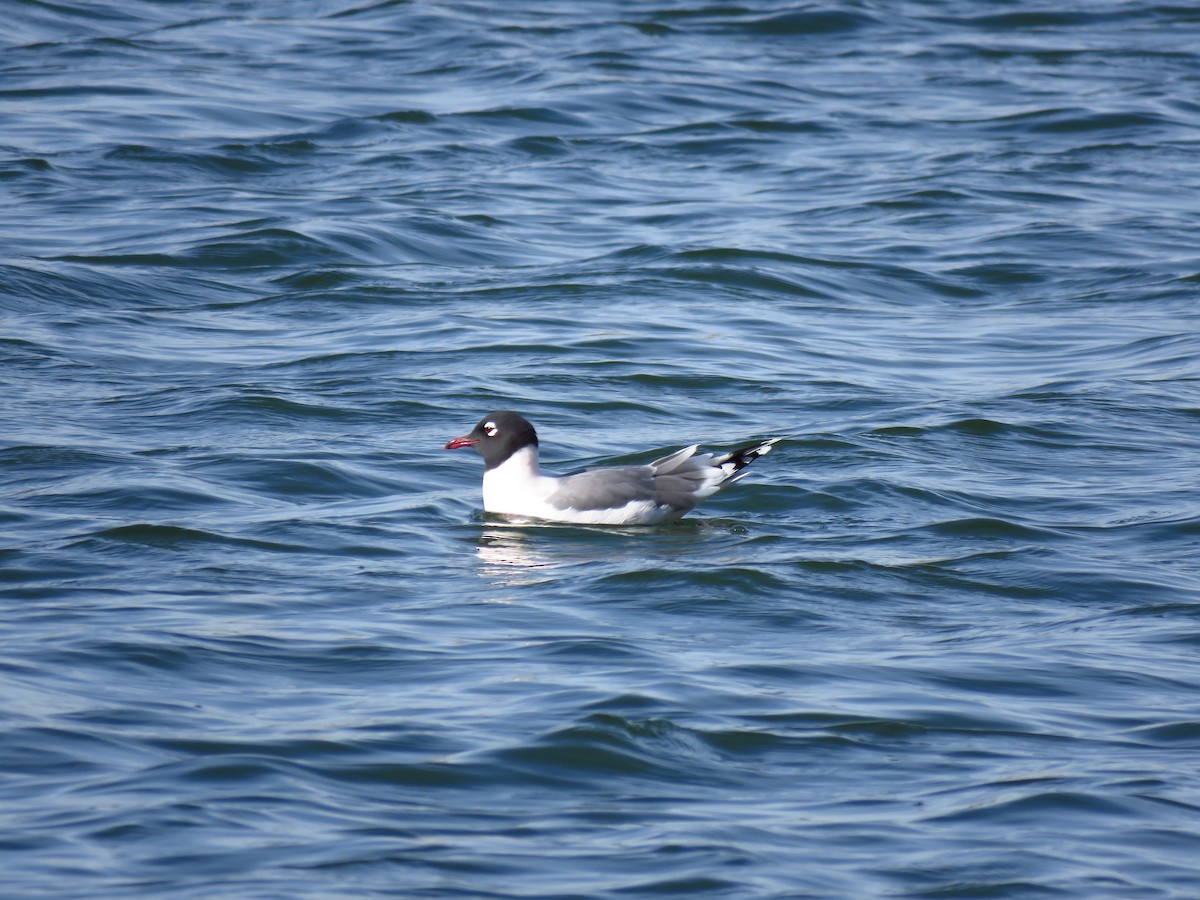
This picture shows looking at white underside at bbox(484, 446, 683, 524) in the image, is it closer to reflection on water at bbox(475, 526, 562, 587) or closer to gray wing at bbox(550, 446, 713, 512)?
gray wing at bbox(550, 446, 713, 512)

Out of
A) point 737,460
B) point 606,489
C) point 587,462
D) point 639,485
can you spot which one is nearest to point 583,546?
point 606,489

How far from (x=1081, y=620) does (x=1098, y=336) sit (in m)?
6.94

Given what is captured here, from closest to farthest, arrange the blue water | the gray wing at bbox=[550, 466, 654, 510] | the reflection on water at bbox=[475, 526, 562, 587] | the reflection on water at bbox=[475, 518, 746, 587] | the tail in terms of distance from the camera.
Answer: the blue water < the reflection on water at bbox=[475, 526, 562, 587] < the reflection on water at bbox=[475, 518, 746, 587] < the gray wing at bbox=[550, 466, 654, 510] < the tail

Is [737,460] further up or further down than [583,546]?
further up

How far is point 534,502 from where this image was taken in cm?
1019

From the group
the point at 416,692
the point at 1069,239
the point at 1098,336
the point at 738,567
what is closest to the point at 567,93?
the point at 1069,239

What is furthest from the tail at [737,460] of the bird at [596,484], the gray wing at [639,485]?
the gray wing at [639,485]

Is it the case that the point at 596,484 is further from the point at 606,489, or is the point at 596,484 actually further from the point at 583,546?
the point at 583,546

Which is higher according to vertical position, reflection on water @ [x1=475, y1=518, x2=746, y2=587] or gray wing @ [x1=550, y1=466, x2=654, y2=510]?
gray wing @ [x1=550, y1=466, x2=654, y2=510]

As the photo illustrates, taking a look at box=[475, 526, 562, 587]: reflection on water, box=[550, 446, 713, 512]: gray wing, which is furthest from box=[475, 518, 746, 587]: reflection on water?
box=[550, 446, 713, 512]: gray wing

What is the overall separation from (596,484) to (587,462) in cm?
148

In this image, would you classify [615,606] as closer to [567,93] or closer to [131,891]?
[131,891]

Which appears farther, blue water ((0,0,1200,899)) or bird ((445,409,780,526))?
bird ((445,409,780,526))

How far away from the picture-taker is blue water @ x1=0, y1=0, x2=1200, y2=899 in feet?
20.1
